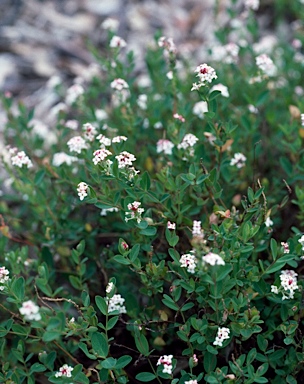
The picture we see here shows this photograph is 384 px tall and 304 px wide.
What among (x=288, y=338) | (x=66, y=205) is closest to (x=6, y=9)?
(x=66, y=205)

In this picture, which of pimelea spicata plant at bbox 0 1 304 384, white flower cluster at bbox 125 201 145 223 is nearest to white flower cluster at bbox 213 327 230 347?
pimelea spicata plant at bbox 0 1 304 384

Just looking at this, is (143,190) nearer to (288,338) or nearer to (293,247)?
(293,247)

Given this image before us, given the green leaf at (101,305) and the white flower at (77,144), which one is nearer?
the green leaf at (101,305)

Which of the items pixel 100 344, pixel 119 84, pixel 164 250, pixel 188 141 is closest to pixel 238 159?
pixel 188 141

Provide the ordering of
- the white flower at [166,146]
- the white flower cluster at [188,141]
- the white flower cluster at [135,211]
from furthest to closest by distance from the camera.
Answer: the white flower at [166,146], the white flower cluster at [188,141], the white flower cluster at [135,211]

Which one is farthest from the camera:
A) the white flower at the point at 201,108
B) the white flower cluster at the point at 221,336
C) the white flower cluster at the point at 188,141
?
the white flower at the point at 201,108

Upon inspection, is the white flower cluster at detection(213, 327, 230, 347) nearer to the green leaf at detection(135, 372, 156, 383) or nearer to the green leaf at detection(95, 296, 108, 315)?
the green leaf at detection(135, 372, 156, 383)

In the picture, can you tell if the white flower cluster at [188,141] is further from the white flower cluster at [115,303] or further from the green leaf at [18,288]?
the green leaf at [18,288]

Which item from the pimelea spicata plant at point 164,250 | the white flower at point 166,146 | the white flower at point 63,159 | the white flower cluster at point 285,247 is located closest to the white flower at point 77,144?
the pimelea spicata plant at point 164,250
